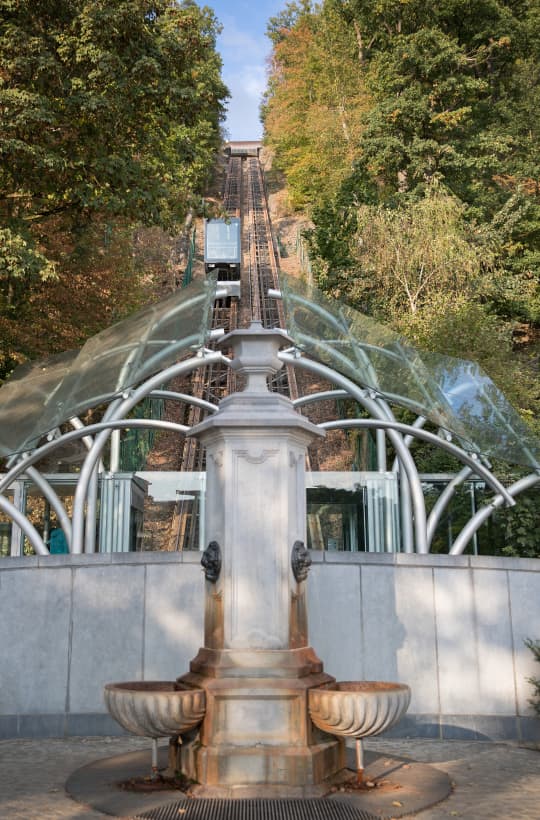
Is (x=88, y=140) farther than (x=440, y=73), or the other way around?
(x=440, y=73)

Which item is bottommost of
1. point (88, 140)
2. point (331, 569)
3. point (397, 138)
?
point (331, 569)

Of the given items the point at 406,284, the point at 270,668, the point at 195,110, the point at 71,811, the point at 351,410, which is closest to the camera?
the point at 71,811

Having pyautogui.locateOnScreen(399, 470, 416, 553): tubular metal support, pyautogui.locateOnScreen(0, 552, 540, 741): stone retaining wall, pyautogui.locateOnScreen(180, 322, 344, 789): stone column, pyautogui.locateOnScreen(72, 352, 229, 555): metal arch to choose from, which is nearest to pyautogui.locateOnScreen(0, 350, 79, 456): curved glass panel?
pyautogui.locateOnScreen(72, 352, 229, 555): metal arch

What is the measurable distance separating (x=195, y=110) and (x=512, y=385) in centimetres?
1024

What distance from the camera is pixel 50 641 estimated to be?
425 inches

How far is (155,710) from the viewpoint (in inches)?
254

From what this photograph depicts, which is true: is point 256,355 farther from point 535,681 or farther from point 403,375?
point 535,681

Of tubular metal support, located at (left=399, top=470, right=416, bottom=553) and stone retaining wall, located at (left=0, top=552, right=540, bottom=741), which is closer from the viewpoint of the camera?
stone retaining wall, located at (left=0, top=552, right=540, bottom=741)

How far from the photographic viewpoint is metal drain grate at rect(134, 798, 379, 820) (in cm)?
591

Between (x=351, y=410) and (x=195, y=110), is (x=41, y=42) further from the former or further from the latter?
(x=351, y=410)

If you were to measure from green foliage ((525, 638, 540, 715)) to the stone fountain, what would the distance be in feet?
12.9

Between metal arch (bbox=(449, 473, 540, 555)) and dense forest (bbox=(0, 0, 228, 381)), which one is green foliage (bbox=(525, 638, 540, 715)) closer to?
metal arch (bbox=(449, 473, 540, 555))

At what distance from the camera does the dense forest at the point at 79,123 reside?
1541cm

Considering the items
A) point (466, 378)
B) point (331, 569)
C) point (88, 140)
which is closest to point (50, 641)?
point (331, 569)
